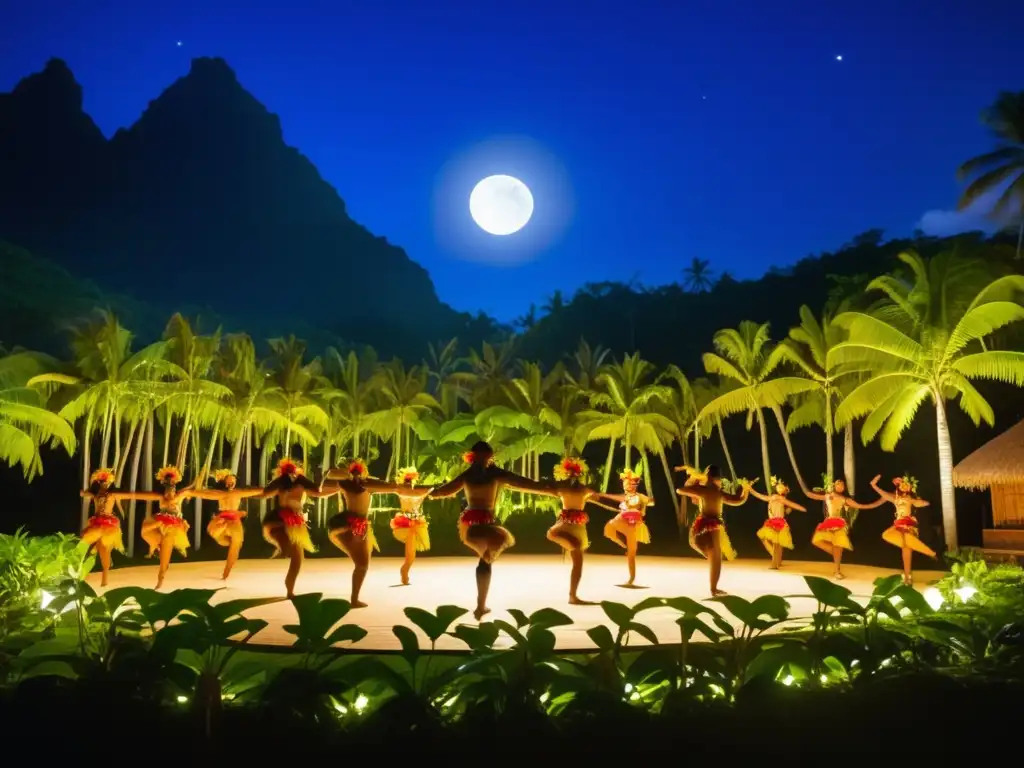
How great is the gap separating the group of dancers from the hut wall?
5856 mm

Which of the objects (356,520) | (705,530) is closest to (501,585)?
(705,530)

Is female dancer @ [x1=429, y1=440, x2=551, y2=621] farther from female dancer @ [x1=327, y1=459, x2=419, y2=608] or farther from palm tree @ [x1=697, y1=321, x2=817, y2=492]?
palm tree @ [x1=697, y1=321, x2=817, y2=492]

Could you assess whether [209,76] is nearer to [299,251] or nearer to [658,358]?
[299,251]

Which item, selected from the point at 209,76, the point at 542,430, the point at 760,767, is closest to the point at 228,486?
the point at 760,767

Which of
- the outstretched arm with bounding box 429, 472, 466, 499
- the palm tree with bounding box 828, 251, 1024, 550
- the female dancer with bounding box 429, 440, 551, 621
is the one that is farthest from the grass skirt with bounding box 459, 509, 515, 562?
the palm tree with bounding box 828, 251, 1024, 550

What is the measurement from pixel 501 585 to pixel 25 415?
393 inches

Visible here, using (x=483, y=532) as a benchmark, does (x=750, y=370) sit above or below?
above

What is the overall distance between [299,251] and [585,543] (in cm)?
8702

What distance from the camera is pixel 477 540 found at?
22.4ft

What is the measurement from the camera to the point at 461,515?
6.82 metres

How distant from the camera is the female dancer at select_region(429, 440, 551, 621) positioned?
6.84m

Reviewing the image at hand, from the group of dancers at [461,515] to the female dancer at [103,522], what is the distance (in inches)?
0.5

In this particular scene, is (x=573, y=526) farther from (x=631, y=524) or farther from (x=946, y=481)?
(x=946, y=481)

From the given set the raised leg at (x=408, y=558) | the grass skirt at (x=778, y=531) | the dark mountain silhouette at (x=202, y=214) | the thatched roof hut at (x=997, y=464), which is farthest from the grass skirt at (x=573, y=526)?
the dark mountain silhouette at (x=202, y=214)
